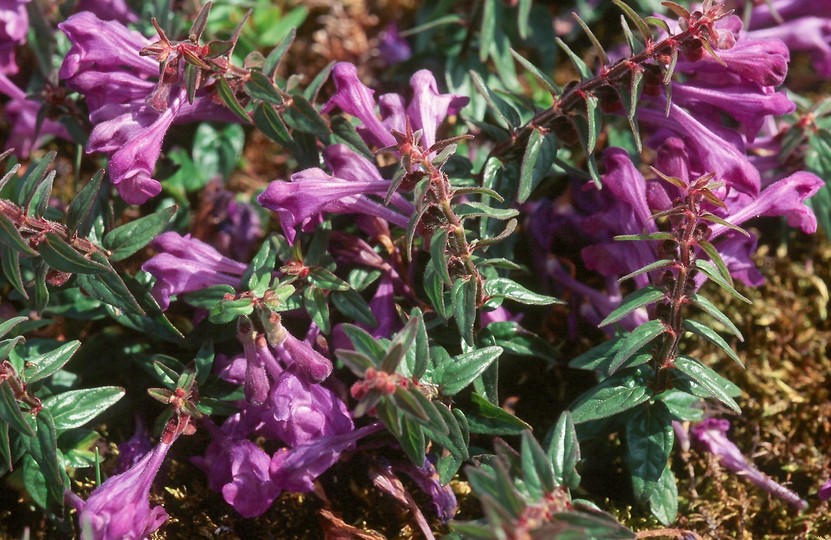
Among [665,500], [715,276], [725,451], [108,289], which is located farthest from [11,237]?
[725,451]

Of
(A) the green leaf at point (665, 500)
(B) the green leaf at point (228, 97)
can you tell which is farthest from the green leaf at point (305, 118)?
(A) the green leaf at point (665, 500)

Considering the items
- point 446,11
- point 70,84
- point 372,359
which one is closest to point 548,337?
point 372,359

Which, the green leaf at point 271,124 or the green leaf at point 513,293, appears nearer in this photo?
the green leaf at point 513,293

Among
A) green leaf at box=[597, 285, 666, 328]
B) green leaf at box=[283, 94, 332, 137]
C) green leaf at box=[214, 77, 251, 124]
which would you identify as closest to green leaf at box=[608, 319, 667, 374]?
green leaf at box=[597, 285, 666, 328]

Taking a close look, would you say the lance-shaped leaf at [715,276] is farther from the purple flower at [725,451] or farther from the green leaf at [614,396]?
the purple flower at [725,451]

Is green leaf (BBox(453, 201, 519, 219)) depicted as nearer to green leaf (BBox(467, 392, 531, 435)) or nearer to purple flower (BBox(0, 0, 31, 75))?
green leaf (BBox(467, 392, 531, 435))
